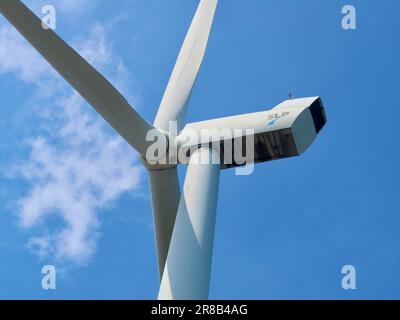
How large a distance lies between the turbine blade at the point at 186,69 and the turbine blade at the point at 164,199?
126 cm

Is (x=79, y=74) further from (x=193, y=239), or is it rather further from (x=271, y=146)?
(x=271, y=146)

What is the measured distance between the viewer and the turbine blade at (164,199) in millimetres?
15523

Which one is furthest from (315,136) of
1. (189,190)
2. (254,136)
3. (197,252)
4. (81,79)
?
(81,79)

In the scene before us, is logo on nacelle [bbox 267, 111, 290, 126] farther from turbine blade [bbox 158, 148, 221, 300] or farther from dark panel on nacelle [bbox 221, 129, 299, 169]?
turbine blade [bbox 158, 148, 221, 300]

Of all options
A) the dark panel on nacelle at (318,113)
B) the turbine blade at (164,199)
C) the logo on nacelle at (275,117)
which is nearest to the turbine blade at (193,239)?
the turbine blade at (164,199)

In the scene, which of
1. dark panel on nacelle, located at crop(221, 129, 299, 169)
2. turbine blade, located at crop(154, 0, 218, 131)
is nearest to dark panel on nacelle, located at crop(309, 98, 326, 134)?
dark panel on nacelle, located at crop(221, 129, 299, 169)

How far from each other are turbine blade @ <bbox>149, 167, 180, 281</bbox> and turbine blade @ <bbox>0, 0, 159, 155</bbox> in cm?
132

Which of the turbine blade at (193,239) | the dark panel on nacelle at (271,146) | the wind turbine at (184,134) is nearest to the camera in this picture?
the turbine blade at (193,239)

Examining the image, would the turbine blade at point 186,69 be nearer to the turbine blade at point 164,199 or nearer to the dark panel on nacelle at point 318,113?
the turbine blade at point 164,199

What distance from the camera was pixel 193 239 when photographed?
12703 mm

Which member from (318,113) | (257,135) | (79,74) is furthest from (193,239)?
(318,113)
